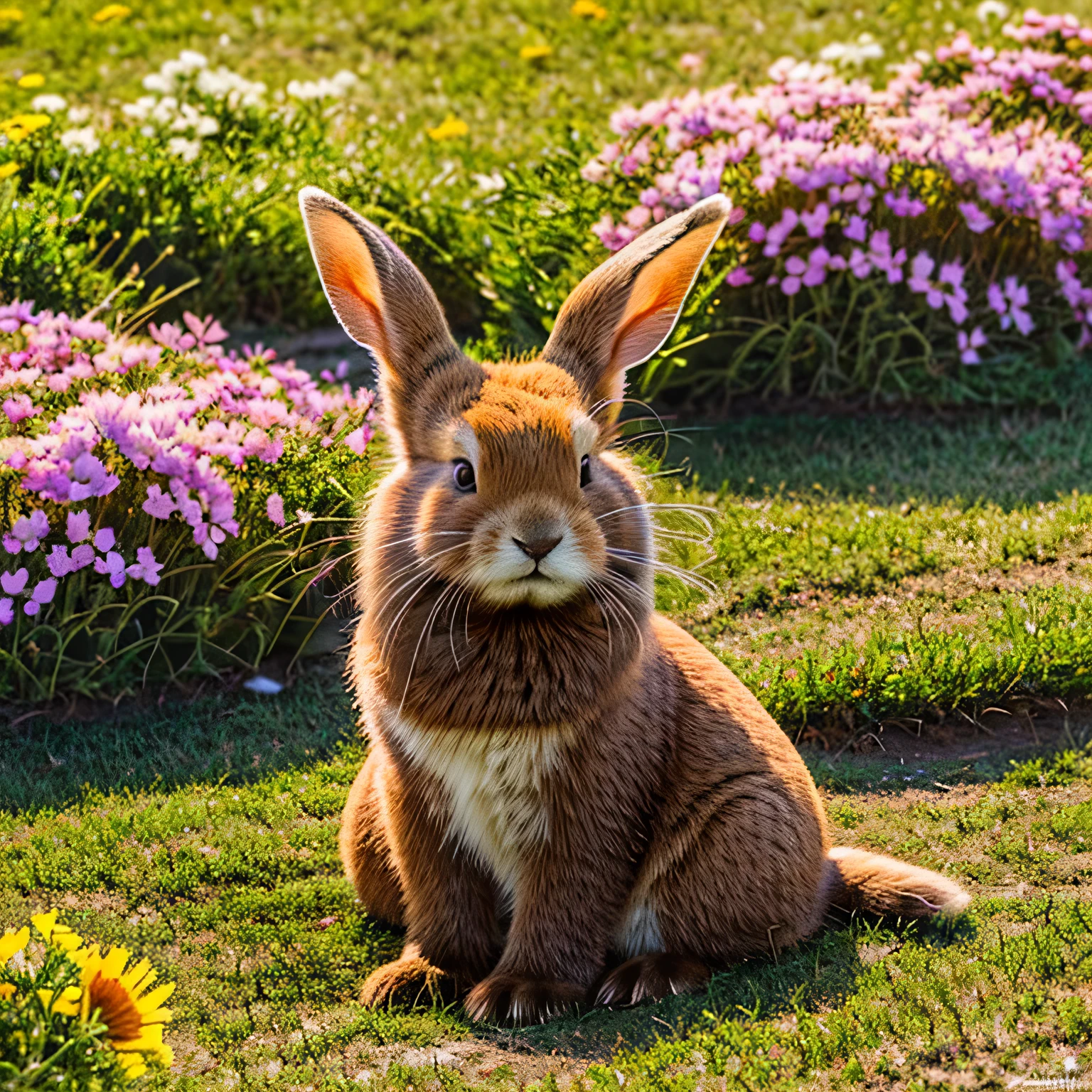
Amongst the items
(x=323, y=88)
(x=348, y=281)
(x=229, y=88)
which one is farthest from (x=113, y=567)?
(x=323, y=88)

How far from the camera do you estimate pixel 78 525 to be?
497 centimetres

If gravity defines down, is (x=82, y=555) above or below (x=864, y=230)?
below

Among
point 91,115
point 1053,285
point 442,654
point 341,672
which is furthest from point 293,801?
point 91,115

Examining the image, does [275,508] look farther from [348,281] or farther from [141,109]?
[141,109]

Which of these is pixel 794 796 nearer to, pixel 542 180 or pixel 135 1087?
pixel 135 1087

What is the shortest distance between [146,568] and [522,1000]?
227 cm

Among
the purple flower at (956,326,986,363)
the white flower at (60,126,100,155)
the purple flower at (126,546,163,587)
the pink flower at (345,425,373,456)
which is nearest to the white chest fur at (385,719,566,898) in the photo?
the purple flower at (126,546,163,587)

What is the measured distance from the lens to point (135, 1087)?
3.22 metres

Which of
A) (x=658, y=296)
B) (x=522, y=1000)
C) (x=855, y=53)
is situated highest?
(x=658, y=296)

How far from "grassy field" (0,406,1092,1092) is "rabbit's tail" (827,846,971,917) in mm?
60

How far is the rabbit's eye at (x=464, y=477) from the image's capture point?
345 centimetres

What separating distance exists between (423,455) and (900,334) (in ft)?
15.7

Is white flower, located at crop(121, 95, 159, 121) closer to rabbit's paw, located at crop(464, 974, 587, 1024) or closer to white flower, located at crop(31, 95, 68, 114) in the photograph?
white flower, located at crop(31, 95, 68, 114)

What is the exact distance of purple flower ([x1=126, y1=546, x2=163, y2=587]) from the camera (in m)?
5.07
